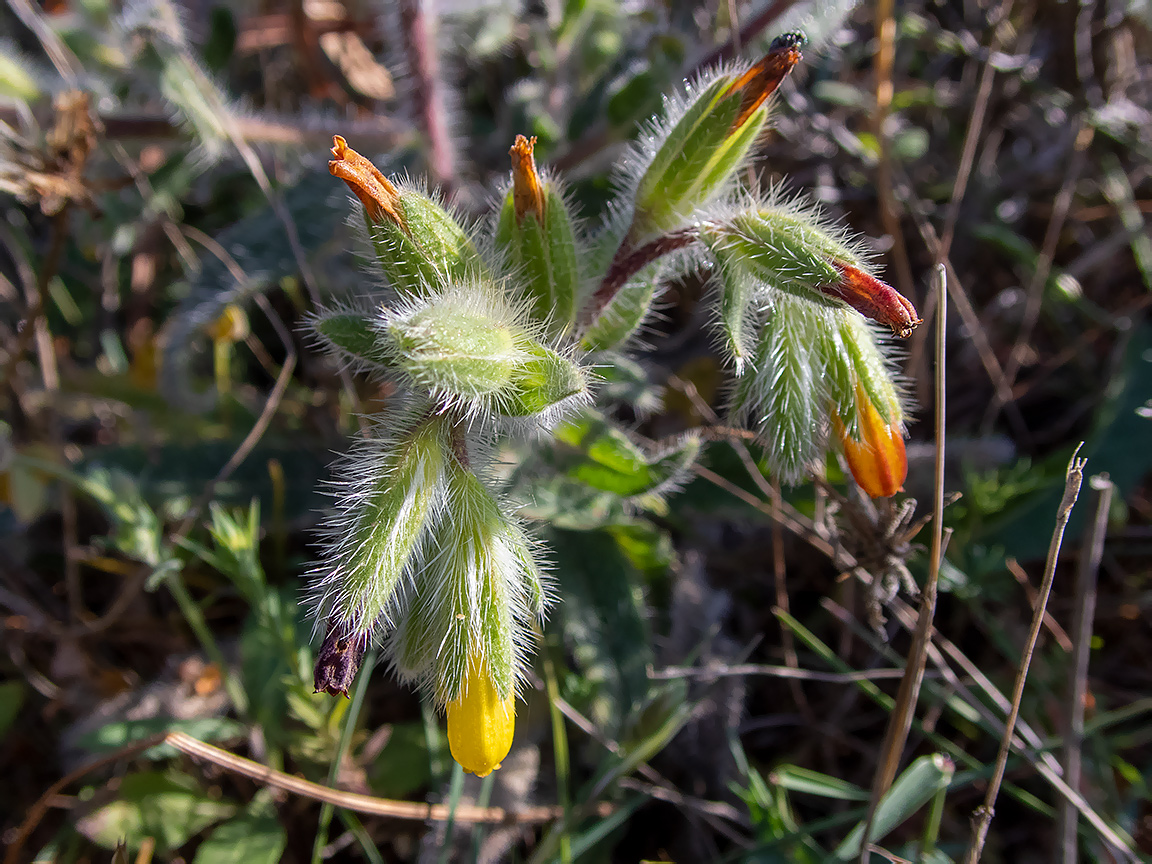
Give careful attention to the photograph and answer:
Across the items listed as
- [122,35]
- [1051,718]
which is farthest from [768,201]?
[122,35]

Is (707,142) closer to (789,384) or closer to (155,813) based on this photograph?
(789,384)

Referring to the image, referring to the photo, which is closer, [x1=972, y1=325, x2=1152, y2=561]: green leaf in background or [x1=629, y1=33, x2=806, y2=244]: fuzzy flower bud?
[x1=629, y1=33, x2=806, y2=244]: fuzzy flower bud

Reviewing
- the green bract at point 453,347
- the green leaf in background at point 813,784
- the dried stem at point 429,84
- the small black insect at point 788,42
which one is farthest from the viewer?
the dried stem at point 429,84

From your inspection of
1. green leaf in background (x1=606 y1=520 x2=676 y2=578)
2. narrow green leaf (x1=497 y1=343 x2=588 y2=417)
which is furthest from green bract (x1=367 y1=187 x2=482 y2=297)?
green leaf in background (x1=606 y1=520 x2=676 y2=578)

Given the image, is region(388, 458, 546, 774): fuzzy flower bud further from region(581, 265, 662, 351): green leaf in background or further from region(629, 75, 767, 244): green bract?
region(629, 75, 767, 244): green bract

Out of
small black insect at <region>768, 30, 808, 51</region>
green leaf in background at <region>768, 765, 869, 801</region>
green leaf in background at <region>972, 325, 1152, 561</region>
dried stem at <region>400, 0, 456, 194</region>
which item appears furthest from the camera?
dried stem at <region>400, 0, 456, 194</region>

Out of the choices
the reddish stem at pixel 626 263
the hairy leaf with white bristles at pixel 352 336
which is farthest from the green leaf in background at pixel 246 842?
the reddish stem at pixel 626 263

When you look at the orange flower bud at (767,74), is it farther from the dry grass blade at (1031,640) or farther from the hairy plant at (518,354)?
the dry grass blade at (1031,640)
